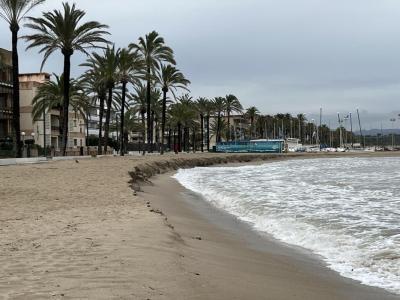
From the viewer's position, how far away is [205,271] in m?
6.43

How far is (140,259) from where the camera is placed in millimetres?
6562

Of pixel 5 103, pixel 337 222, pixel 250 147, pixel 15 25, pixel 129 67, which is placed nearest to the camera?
pixel 337 222

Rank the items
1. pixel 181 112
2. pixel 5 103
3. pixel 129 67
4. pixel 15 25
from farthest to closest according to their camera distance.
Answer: pixel 181 112, pixel 5 103, pixel 129 67, pixel 15 25

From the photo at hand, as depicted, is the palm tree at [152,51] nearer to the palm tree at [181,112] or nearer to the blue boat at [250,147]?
the palm tree at [181,112]

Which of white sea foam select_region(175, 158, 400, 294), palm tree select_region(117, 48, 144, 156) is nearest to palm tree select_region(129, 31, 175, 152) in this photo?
palm tree select_region(117, 48, 144, 156)

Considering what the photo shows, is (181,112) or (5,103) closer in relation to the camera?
(5,103)

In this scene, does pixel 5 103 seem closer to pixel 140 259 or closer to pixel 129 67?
pixel 129 67

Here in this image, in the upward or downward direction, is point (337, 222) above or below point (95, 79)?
below

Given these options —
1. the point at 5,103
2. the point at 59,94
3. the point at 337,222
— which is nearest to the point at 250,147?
the point at 5,103

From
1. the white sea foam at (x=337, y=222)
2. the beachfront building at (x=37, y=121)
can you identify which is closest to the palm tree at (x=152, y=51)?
the beachfront building at (x=37, y=121)

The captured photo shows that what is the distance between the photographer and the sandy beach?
528cm

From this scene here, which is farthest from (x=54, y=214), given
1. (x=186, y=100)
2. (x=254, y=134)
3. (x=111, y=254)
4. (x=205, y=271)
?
(x=254, y=134)

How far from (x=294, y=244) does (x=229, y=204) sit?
7.15m

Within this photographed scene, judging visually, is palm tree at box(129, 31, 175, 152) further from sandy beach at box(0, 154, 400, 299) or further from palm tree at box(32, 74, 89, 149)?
sandy beach at box(0, 154, 400, 299)
